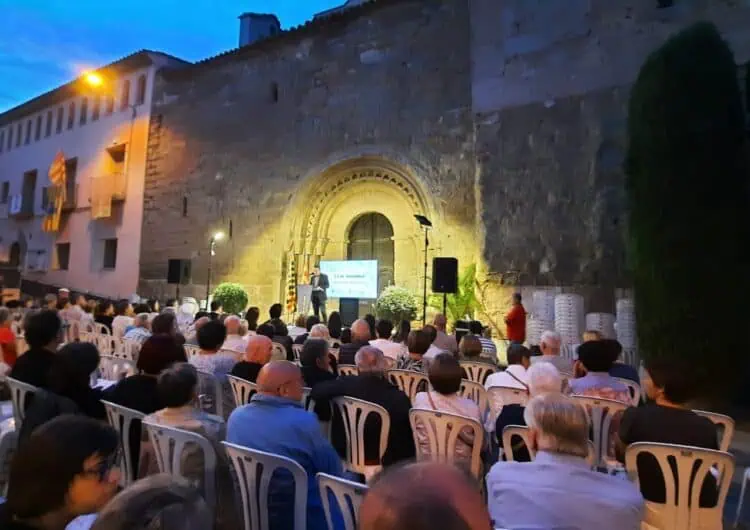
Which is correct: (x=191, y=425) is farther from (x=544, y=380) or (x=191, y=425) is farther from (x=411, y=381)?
(x=411, y=381)

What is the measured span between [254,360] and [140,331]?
242 cm

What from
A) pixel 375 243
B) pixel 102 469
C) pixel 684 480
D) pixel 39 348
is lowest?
pixel 684 480

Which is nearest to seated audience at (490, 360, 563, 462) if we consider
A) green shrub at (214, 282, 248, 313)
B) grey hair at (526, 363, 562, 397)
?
grey hair at (526, 363, 562, 397)

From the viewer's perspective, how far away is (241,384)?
3336 mm

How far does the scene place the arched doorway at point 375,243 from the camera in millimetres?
11539

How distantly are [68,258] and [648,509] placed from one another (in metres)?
19.7

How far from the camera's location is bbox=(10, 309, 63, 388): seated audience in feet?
10.5

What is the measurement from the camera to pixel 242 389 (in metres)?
3.35

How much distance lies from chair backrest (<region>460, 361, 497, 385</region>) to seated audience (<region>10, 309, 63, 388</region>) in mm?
2974

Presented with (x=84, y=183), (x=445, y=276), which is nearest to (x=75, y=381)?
(x=445, y=276)

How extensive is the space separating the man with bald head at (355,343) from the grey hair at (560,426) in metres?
2.94

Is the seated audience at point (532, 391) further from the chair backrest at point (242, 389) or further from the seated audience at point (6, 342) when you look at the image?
the seated audience at point (6, 342)

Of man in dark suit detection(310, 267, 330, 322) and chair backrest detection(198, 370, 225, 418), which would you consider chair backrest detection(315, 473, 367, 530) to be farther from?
man in dark suit detection(310, 267, 330, 322)

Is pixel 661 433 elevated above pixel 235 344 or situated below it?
below
